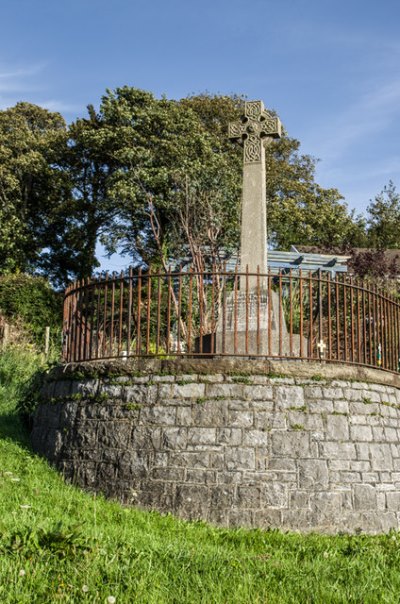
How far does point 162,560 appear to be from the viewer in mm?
5098

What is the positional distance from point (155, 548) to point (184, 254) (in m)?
18.2

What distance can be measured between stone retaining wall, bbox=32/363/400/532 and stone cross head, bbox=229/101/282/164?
386cm

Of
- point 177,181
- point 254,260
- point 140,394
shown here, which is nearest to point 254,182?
point 254,260

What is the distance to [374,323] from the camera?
27.2 feet

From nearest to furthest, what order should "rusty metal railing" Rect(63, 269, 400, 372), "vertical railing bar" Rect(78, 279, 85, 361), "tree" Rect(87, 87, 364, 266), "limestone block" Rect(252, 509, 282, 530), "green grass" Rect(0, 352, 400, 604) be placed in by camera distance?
"green grass" Rect(0, 352, 400, 604) < "limestone block" Rect(252, 509, 282, 530) < "rusty metal railing" Rect(63, 269, 400, 372) < "vertical railing bar" Rect(78, 279, 85, 361) < "tree" Rect(87, 87, 364, 266)

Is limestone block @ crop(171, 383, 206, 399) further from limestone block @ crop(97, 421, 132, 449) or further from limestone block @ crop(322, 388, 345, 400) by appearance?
limestone block @ crop(322, 388, 345, 400)

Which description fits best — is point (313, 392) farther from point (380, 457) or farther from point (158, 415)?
point (158, 415)

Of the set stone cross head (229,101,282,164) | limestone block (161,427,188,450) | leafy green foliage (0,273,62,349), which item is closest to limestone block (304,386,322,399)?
limestone block (161,427,188,450)

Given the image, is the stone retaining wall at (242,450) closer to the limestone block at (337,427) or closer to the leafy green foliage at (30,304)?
the limestone block at (337,427)

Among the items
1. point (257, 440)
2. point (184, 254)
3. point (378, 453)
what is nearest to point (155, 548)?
point (257, 440)

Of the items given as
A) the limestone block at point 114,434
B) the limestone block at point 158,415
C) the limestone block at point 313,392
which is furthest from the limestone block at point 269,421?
the limestone block at point 114,434

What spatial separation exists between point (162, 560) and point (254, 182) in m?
5.84

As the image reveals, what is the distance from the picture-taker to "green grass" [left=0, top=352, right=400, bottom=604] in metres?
4.45

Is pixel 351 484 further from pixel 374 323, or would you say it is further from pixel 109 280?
pixel 109 280
